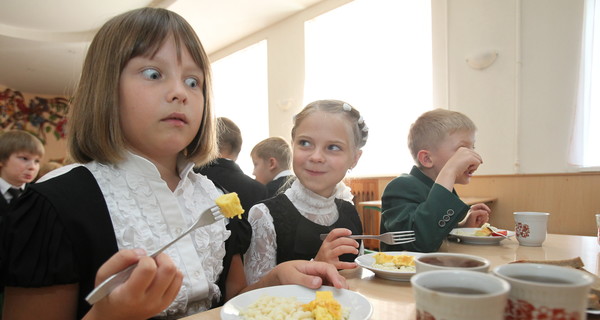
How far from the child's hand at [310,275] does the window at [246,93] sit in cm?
566

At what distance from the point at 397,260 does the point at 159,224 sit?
0.65 meters

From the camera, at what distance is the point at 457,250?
1278 millimetres

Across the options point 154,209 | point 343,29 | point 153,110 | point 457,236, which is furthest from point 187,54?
point 343,29

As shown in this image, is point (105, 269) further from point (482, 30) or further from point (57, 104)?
point (57, 104)

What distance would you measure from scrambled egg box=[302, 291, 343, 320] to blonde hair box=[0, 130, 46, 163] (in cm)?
372

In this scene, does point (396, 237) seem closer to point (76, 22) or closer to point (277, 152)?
point (277, 152)

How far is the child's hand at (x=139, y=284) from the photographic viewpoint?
0.56 meters

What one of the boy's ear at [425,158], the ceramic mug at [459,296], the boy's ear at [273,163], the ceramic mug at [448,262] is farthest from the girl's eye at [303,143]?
the boy's ear at [273,163]

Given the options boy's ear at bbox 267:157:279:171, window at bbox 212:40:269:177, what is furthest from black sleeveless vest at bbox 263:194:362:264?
window at bbox 212:40:269:177

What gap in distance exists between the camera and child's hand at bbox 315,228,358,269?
3.18ft

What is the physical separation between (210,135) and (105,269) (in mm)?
622

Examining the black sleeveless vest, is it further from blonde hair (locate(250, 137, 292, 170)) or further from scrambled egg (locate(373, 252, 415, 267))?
blonde hair (locate(250, 137, 292, 170))

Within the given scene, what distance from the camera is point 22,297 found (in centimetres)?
75

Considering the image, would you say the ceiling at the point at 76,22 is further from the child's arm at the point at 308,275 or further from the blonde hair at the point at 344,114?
the child's arm at the point at 308,275
